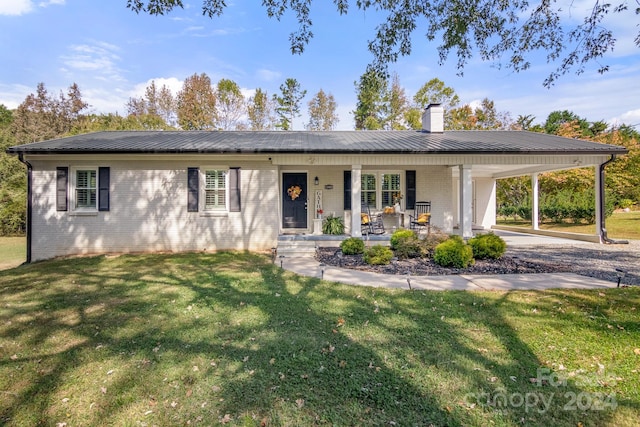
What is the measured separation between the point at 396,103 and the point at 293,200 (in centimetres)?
1920

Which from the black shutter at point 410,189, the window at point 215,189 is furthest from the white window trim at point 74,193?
the black shutter at point 410,189

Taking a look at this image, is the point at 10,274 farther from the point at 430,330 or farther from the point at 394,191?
the point at 394,191

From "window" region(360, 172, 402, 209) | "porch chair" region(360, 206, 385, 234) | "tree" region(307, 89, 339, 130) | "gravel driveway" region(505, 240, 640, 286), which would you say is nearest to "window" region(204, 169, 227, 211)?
"porch chair" region(360, 206, 385, 234)

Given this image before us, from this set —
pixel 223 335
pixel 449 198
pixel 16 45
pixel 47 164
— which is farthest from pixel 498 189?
pixel 16 45

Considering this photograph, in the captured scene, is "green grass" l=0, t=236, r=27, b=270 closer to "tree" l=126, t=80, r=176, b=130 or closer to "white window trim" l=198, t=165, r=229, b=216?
"white window trim" l=198, t=165, r=229, b=216

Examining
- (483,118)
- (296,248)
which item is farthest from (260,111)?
(296,248)

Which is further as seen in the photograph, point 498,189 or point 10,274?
point 498,189

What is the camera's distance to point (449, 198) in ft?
35.7

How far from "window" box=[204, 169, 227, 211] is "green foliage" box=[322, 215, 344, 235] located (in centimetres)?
321

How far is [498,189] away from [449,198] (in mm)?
12209

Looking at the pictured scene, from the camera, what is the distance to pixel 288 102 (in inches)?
1094

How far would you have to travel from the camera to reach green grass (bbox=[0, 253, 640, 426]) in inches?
84.2

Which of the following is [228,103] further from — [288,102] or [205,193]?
[205,193]

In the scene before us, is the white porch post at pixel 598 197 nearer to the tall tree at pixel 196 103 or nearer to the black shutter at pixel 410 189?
the black shutter at pixel 410 189
